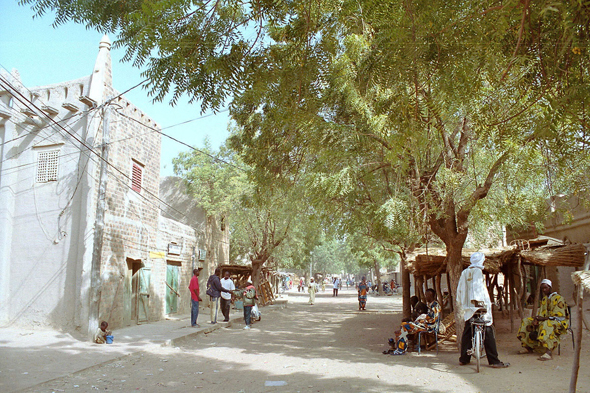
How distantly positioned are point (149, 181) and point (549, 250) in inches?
489

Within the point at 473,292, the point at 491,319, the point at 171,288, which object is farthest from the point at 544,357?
the point at 171,288

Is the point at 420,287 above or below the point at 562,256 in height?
below

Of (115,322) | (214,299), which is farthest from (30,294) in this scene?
(214,299)

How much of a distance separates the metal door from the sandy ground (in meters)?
4.11

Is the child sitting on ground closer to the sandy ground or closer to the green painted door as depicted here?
the sandy ground

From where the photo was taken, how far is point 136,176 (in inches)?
612

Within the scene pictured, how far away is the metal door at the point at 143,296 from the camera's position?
15555 mm

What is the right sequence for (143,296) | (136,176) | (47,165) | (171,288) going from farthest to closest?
(171,288) → (143,296) → (136,176) → (47,165)

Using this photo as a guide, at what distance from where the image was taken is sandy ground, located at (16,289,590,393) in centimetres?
683

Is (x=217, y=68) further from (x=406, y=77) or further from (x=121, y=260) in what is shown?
(x=121, y=260)

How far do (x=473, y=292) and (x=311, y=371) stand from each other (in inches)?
123

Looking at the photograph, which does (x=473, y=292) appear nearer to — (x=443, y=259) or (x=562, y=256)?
(x=562, y=256)

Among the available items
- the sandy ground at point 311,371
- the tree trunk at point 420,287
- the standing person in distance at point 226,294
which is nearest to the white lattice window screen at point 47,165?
the sandy ground at point 311,371

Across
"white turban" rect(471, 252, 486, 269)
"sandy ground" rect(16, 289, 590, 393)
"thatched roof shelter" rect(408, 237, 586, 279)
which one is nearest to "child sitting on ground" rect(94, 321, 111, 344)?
"sandy ground" rect(16, 289, 590, 393)
